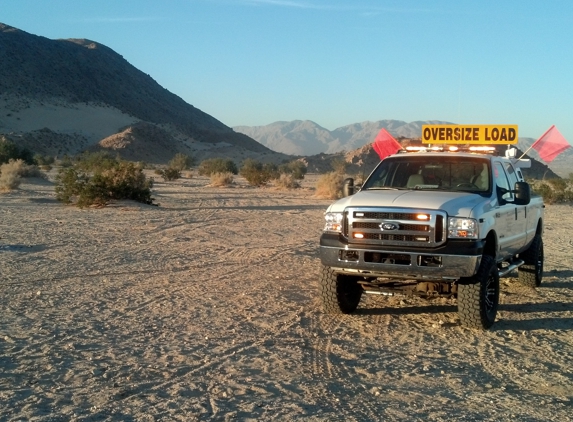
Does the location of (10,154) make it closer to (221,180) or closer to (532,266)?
(221,180)

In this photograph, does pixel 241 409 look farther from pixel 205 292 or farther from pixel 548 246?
pixel 548 246

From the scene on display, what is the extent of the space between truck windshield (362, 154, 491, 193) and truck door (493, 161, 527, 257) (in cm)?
23

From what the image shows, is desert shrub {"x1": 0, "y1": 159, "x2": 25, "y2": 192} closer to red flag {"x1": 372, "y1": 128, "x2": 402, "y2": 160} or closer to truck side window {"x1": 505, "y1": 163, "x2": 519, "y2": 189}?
red flag {"x1": 372, "y1": 128, "x2": 402, "y2": 160}

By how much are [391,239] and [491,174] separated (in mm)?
2092

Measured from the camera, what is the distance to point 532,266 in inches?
435

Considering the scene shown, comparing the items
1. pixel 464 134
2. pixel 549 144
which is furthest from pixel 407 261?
pixel 464 134

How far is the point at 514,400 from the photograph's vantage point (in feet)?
19.5

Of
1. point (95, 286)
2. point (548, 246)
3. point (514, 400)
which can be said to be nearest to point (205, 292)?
point (95, 286)

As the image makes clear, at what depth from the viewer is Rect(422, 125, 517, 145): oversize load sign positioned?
36.1 ft

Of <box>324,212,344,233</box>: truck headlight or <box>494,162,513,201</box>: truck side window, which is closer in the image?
<box>324,212,344,233</box>: truck headlight

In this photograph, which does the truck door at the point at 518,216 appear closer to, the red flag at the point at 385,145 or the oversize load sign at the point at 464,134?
the oversize load sign at the point at 464,134

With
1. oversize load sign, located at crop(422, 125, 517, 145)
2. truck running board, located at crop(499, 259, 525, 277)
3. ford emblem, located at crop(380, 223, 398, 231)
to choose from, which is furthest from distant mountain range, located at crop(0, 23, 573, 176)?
ford emblem, located at crop(380, 223, 398, 231)

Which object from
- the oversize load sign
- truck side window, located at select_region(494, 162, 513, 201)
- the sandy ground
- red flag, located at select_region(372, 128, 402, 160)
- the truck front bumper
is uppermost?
the oversize load sign

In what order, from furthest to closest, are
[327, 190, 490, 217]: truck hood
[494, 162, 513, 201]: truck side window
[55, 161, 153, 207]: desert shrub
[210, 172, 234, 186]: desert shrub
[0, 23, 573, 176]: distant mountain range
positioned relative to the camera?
1. [0, 23, 573, 176]: distant mountain range
2. [210, 172, 234, 186]: desert shrub
3. [55, 161, 153, 207]: desert shrub
4. [494, 162, 513, 201]: truck side window
5. [327, 190, 490, 217]: truck hood
